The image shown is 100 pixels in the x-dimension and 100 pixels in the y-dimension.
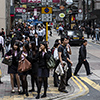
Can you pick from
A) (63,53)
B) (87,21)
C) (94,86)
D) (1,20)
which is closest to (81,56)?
(94,86)

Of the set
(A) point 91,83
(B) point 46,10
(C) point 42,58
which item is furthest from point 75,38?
(C) point 42,58

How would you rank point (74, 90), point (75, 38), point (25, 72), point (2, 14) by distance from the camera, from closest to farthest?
point (25, 72)
point (74, 90)
point (75, 38)
point (2, 14)

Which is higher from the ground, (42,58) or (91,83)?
(42,58)

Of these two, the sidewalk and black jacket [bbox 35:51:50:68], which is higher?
black jacket [bbox 35:51:50:68]

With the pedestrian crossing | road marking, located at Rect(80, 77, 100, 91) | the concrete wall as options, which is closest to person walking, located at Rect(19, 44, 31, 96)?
the pedestrian crossing

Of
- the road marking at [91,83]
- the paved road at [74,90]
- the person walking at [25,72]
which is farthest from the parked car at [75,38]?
the person walking at [25,72]

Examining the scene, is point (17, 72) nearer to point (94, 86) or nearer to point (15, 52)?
point (15, 52)

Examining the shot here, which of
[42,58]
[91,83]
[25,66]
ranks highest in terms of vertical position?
[42,58]

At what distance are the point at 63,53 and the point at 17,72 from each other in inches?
65.3

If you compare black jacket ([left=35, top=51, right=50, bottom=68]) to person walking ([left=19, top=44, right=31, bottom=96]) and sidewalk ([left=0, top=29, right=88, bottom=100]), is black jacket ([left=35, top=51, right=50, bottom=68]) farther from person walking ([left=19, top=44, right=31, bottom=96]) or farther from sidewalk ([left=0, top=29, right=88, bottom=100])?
sidewalk ([left=0, top=29, right=88, bottom=100])

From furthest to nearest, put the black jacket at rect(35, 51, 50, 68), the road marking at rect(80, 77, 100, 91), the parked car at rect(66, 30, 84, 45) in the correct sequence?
the parked car at rect(66, 30, 84, 45)
the road marking at rect(80, 77, 100, 91)
the black jacket at rect(35, 51, 50, 68)

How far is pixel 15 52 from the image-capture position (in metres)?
10.1

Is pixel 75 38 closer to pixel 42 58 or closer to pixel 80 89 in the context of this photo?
pixel 80 89

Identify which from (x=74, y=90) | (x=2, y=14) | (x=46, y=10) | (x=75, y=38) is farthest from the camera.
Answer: (x=2, y=14)
